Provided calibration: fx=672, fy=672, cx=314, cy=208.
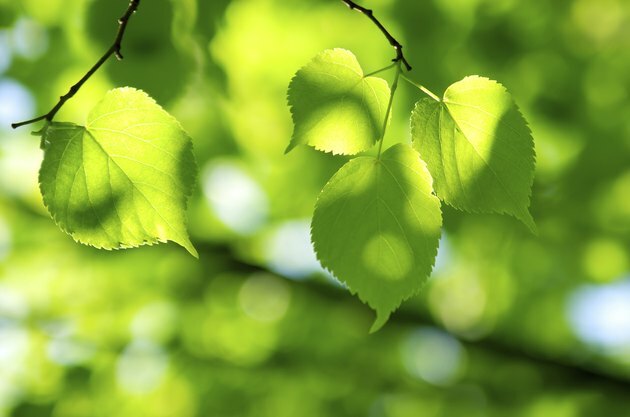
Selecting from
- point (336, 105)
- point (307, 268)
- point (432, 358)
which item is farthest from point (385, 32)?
point (432, 358)

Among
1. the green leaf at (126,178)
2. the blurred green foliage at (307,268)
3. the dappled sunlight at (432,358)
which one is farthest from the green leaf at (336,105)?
the dappled sunlight at (432,358)

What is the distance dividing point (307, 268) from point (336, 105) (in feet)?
8.32

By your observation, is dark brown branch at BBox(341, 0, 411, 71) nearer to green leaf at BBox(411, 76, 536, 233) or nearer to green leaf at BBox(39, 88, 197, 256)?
green leaf at BBox(411, 76, 536, 233)

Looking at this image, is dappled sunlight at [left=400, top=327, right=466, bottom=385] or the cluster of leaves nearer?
the cluster of leaves

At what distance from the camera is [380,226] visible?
72cm

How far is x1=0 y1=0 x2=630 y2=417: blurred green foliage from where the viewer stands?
2.57 m

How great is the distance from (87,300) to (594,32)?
2.57 m

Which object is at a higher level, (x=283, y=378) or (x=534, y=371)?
(x=534, y=371)

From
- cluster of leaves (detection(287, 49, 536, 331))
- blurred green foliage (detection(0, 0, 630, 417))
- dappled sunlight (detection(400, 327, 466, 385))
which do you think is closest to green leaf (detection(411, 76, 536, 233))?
cluster of leaves (detection(287, 49, 536, 331))

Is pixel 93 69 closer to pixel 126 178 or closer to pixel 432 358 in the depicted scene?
pixel 126 178

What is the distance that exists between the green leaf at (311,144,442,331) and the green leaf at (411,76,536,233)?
0.03 m

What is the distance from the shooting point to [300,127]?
0.71 meters

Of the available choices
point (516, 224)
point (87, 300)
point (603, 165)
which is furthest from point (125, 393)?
point (603, 165)

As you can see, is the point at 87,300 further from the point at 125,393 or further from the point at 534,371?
the point at 534,371
